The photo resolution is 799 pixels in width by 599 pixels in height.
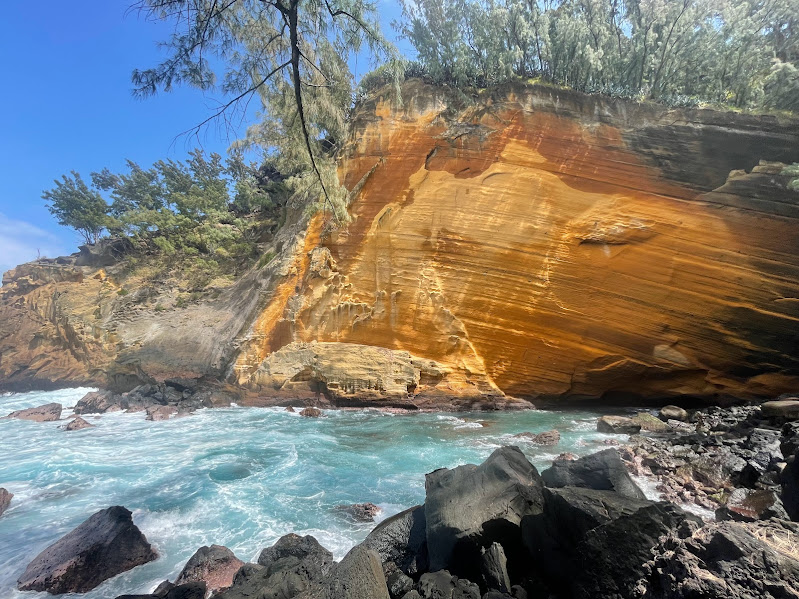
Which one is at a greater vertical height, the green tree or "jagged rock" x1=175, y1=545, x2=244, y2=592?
the green tree

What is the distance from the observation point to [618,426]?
9.11 m

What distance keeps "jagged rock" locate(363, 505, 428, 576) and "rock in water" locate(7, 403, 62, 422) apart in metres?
13.5

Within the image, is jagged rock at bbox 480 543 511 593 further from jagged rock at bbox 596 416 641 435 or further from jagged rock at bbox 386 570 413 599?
jagged rock at bbox 596 416 641 435

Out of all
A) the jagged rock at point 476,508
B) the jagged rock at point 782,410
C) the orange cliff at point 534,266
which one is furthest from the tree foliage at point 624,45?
the jagged rock at point 476,508

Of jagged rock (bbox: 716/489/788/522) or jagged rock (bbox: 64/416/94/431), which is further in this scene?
jagged rock (bbox: 64/416/94/431)

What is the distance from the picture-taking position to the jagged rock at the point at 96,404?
1311 cm

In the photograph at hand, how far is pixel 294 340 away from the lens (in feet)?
42.6

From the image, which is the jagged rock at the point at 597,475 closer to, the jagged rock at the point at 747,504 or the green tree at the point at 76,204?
the jagged rock at the point at 747,504

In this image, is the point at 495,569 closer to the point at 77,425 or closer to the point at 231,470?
the point at 231,470

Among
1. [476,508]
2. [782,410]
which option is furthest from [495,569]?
[782,410]

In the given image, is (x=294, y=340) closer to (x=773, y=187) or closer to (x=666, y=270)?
(x=666, y=270)

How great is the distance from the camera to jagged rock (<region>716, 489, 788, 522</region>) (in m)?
4.65

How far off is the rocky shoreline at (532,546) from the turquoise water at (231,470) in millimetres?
484

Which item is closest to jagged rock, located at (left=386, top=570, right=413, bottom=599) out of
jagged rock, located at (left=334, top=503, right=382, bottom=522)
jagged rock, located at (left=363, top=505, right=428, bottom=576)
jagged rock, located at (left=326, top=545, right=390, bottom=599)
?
jagged rock, located at (left=363, top=505, right=428, bottom=576)
